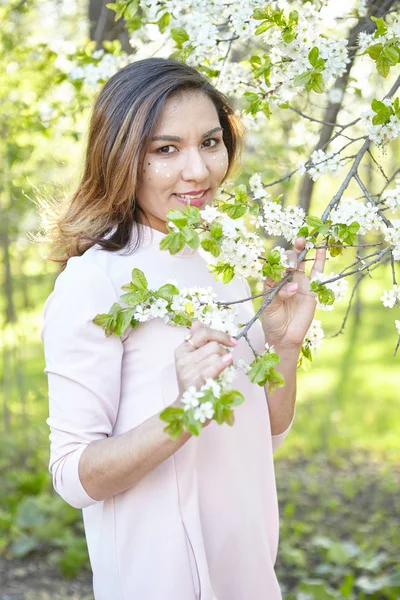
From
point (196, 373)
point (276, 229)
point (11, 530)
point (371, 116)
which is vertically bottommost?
point (11, 530)

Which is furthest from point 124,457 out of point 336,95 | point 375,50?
point 336,95

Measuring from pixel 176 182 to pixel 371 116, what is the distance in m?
0.44

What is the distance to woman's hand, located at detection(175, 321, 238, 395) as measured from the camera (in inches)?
49.0

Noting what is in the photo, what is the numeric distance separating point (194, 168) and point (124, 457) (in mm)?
627

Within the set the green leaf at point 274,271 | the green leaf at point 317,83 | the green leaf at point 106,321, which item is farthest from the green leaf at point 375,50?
the green leaf at point 106,321

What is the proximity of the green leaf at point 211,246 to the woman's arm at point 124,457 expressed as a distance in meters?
0.32

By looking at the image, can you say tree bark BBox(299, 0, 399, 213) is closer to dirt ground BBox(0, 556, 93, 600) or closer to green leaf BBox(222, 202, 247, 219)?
green leaf BBox(222, 202, 247, 219)

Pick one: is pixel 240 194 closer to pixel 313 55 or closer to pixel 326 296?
pixel 326 296

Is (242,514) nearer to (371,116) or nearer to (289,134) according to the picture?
(371,116)

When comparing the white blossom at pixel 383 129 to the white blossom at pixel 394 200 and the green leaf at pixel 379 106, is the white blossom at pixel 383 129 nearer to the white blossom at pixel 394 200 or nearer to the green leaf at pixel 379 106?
the green leaf at pixel 379 106

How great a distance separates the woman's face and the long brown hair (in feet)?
0.08

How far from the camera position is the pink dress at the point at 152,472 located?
151 cm

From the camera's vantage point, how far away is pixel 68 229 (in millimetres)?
1729

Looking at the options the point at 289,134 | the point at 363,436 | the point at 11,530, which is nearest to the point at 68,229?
the point at 289,134
